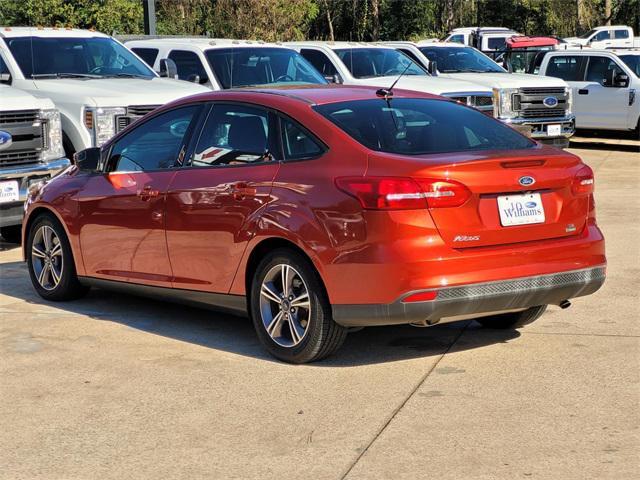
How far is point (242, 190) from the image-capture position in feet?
22.5

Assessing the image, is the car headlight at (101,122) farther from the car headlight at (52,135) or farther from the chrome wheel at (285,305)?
the chrome wheel at (285,305)

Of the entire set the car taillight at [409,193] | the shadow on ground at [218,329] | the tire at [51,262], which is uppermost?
the car taillight at [409,193]

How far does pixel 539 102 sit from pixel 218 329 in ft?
40.9

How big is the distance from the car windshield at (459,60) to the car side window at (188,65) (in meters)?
5.93

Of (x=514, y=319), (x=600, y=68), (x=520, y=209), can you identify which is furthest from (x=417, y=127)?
(x=600, y=68)

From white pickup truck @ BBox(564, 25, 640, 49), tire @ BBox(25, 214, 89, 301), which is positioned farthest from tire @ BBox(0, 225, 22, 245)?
white pickup truck @ BBox(564, 25, 640, 49)

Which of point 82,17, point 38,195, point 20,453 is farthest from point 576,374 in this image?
point 82,17

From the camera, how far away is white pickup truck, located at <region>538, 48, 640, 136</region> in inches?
865

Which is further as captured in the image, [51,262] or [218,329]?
[51,262]

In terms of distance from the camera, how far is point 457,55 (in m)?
20.8

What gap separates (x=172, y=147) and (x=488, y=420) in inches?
121

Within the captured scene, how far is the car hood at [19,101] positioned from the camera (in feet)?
35.9

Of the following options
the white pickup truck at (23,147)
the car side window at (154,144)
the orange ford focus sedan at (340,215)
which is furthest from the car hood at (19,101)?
the orange ford focus sedan at (340,215)

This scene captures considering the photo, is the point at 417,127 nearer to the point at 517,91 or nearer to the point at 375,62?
the point at 375,62
